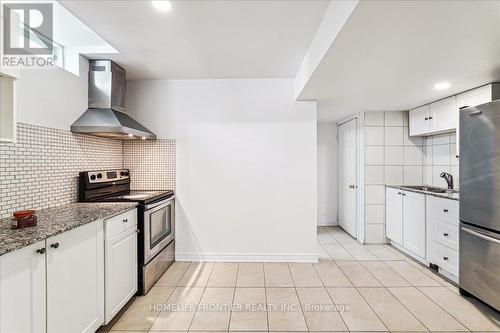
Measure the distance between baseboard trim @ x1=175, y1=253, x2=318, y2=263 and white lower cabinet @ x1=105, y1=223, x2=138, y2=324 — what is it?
995 mm

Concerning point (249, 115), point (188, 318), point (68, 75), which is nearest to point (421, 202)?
point (249, 115)

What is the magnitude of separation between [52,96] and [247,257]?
274 cm

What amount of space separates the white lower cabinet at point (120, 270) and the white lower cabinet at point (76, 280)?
65 mm

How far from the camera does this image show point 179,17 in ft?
6.47

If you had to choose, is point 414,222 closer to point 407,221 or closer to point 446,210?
point 407,221

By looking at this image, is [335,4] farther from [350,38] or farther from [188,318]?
[188,318]

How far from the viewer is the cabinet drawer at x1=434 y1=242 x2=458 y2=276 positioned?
2.69 meters

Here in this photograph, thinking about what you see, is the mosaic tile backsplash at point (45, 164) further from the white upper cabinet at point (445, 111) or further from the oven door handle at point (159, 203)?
the white upper cabinet at point (445, 111)

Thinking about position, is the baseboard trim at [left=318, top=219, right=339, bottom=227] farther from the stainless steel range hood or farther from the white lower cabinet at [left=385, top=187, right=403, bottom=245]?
the stainless steel range hood

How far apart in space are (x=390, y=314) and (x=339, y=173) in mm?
3253

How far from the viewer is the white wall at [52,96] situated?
77.5 inches

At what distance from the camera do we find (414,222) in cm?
336

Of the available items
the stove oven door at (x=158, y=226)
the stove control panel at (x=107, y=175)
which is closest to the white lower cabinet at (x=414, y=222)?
the stove oven door at (x=158, y=226)

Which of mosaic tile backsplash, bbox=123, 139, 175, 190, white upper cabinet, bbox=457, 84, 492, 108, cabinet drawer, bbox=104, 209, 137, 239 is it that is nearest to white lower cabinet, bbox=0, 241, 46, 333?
cabinet drawer, bbox=104, 209, 137, 239
